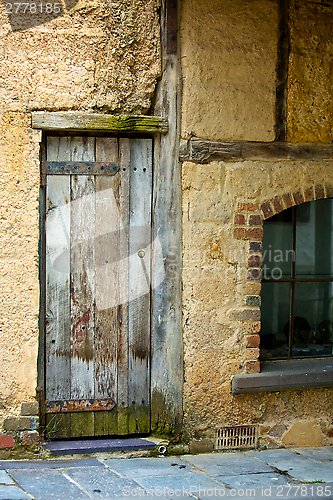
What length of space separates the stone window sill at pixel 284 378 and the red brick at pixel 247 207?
1128 mm

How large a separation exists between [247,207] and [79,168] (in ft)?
3.83

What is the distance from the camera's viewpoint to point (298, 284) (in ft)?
12.5

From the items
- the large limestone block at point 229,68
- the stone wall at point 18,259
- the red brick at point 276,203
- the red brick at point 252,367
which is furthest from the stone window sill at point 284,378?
the large limestone block at point 229,68

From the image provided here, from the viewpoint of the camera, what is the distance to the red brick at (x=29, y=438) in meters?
2.80

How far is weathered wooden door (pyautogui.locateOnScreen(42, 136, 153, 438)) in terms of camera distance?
2.96 meters

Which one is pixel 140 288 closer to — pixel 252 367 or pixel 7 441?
pixel 252 367

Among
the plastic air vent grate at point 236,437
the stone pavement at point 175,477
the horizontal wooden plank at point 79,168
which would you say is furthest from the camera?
the plastic air vent grate at point 236,437

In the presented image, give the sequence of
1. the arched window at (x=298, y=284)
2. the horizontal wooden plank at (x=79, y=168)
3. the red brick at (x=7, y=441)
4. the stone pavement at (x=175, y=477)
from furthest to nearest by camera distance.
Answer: the arched window at (x=298, y=284) < the horizontal wooden plank at (x=79, y=168) < the red brick at (x=7, y=441) < the stone pavement at (x=175, y=477)

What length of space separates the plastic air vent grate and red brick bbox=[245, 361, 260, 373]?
1.28ft

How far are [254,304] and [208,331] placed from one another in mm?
373

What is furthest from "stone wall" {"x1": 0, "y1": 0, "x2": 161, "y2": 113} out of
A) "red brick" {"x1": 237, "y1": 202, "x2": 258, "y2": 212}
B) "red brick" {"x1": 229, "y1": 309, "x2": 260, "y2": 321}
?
"red brick" {"x1": 229, "y1": 309, "x2": 260, "y2": 321}

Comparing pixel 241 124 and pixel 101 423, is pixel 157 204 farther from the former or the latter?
pixel 101 423

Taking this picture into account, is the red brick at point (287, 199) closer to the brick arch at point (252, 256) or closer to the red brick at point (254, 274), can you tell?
the brick arch at point (252, 256)

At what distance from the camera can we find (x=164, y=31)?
9.68 ft
